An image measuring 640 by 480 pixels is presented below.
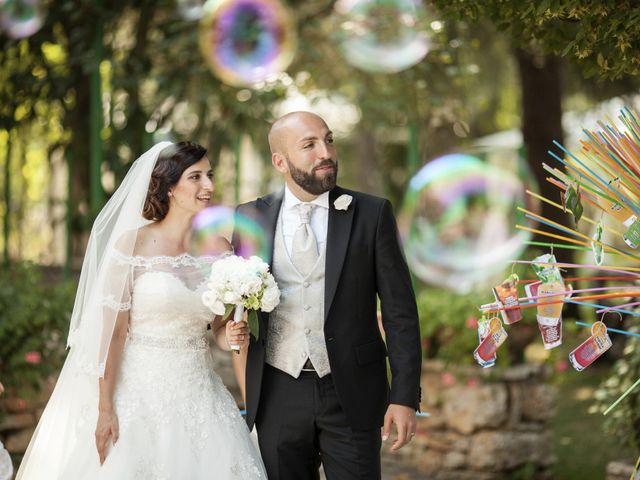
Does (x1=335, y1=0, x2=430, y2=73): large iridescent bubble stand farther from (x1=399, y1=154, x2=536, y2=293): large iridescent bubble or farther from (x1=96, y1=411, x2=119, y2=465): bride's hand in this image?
(x1=96, y1=411, x2=119, y2=465): bride's hand

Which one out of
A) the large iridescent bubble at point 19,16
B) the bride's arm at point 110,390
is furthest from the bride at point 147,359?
the large iridescent bubble at point 19,16

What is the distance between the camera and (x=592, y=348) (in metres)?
3.37

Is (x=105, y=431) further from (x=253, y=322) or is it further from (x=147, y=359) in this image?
(x=253, y=322)

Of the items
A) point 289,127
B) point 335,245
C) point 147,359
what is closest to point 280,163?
point 289,127

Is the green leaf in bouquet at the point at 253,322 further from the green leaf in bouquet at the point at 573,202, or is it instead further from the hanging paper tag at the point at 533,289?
the green leaf in bouquet at the point at 573,202

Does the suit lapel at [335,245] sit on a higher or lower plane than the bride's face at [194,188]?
lower

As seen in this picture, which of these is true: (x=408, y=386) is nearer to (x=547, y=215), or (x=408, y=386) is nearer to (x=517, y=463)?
(x=517, y=463)

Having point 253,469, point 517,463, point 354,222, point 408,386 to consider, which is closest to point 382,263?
point 354,222

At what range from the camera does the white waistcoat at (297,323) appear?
366cm

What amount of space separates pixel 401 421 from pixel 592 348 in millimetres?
715

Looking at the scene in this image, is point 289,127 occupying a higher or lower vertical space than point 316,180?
higher

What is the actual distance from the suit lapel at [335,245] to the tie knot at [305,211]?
82 mm

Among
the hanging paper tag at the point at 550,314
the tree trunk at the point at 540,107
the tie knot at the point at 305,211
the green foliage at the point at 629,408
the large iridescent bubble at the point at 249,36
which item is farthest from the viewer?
the tree trunk at the point at 540,107

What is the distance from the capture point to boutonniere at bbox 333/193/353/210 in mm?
3754
